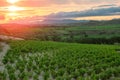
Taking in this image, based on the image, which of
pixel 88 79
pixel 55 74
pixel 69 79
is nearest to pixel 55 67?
pixel 55 74

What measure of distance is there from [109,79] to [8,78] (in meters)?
5.45

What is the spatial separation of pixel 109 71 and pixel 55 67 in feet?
13.2

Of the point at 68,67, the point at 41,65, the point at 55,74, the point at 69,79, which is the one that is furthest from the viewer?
the point at 41,65

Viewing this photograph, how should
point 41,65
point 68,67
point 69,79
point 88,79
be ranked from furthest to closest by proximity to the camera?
point 41,65
point 68,67
point 69,79
point 88,79

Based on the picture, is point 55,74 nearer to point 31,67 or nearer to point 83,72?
point 83,72

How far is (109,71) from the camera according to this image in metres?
17.3

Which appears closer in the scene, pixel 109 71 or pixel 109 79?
pixel 109 79

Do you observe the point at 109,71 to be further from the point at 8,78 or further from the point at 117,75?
the point at 8,78

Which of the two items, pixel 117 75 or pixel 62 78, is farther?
pixel 117 75

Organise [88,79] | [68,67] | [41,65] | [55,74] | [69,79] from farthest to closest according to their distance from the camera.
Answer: [41,65]
[68,67]
[55,74]
[69,79]
[88,79]

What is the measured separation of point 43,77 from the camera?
1653 cm

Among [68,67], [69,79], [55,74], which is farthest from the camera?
[68,67]

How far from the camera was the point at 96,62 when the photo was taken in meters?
21.7

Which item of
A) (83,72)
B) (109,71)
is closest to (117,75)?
(109,71)
